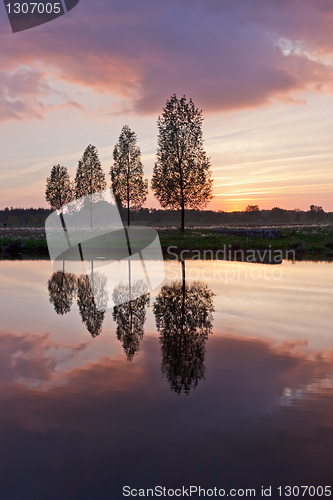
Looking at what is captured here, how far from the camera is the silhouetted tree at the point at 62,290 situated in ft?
37.8

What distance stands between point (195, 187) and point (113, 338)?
3315 centimetres

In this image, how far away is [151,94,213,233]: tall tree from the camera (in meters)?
39.4

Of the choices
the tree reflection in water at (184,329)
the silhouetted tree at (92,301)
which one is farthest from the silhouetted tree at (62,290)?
the tree reflection in water at (184,329)

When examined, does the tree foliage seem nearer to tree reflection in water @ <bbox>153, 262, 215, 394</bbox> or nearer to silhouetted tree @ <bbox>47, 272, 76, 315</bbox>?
silhouetted tree @ <bbox>47, 272, 76, 315</bbox>

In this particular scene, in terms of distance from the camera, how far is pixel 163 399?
17.6ft

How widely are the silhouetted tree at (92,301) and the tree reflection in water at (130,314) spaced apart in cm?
44

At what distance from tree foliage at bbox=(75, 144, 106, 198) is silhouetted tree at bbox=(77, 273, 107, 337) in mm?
42689

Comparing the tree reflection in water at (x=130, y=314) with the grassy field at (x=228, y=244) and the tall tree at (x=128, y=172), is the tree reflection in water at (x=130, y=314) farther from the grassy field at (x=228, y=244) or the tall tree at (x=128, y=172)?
the tall tree at (x=128, y=172)

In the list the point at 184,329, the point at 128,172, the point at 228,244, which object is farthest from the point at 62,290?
the point at 128,172

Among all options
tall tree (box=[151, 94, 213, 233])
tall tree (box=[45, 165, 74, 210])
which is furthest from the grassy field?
tall tree (box=[45, 165, 74, 210])

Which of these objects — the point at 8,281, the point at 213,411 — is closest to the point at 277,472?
the point at 213,411

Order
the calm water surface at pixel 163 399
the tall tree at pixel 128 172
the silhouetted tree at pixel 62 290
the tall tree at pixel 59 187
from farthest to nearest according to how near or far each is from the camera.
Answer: the tall tree at pixel 59 187 → the tall tree at pixel 128 172 → the silhouetted tree at pixel 62 290 → the calm water surface at pixel 163 399

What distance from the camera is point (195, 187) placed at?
39844mm

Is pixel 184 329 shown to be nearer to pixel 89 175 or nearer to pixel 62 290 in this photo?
pixel 62 290
